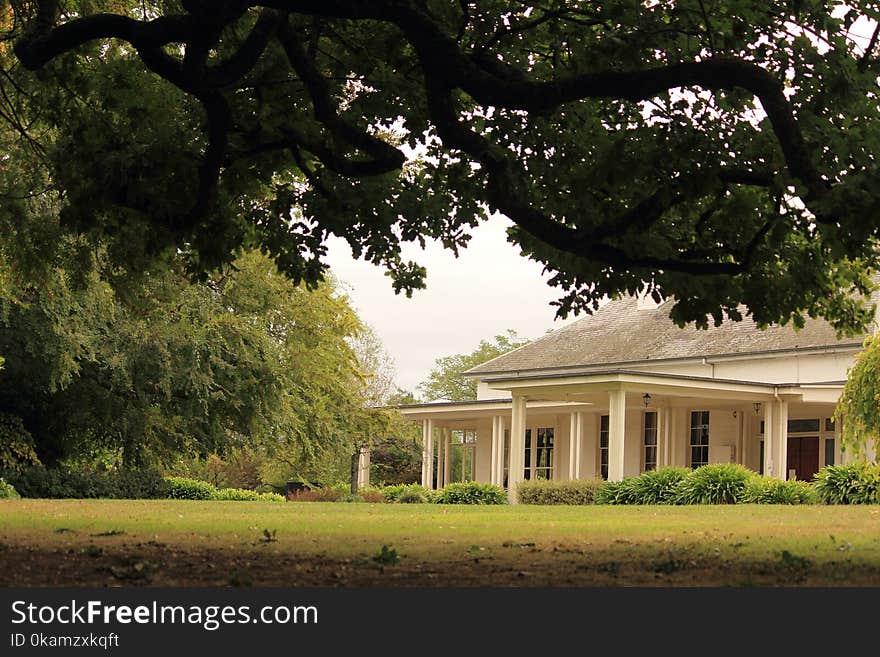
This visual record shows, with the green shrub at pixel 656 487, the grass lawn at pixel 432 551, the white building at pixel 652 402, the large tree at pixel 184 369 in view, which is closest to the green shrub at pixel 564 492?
the white building at pixel 652 402

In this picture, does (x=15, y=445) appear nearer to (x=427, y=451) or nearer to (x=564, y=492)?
(x=564, y=492)

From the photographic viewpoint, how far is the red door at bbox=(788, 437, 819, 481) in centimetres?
3694

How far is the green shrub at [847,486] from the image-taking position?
25766mm

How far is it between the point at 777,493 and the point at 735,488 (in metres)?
1.10

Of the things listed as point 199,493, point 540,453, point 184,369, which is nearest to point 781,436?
point 540,453

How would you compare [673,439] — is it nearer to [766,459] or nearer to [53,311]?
[766,459]

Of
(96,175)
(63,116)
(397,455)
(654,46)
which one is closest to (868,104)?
(654,46)

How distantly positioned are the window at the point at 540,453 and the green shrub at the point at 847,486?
17.6m

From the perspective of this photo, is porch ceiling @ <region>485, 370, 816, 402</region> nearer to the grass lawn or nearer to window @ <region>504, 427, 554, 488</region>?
window @ <region>504, 427, 554, 488</region>

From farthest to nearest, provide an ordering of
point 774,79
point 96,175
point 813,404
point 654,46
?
point 813,404, point 96,175, point 654,46, point 774,79

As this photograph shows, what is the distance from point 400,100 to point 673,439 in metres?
25.6

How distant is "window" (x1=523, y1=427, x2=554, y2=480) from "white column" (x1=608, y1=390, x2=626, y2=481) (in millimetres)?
12860

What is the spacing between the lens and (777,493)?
87.5 ft

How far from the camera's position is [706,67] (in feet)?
31.4
